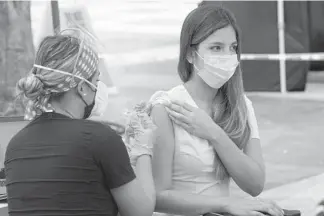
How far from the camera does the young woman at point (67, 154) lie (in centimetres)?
154

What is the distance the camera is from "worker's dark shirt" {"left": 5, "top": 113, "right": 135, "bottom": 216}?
1.54m

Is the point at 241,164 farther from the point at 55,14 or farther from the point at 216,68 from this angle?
the point at 55,14

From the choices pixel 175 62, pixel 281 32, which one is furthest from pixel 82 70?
pixel 281 32

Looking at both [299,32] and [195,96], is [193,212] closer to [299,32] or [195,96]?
[195,96]

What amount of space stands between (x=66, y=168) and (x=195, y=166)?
502 millimetres

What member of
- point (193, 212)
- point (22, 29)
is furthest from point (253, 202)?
point (22, 29)

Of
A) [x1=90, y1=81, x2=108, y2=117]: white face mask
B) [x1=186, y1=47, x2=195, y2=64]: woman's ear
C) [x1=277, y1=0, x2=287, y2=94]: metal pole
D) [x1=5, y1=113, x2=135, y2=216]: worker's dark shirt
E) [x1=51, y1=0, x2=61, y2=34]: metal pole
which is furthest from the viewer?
[x1=277, y1=0, x2=287, y2=94]: metal pole

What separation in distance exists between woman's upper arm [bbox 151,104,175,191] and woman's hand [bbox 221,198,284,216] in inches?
8.9

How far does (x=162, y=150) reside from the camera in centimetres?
186

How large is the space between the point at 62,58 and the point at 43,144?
0.23 m

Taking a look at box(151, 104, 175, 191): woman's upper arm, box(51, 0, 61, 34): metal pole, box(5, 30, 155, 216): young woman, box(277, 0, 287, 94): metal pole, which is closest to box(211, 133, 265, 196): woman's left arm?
box(151, 104, 175, 191): woman's upper arm

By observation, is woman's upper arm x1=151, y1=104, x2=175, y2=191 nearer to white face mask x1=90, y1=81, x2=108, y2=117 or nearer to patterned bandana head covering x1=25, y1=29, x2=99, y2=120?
white face mask x1=90, y1=81, x2=108, y2=117

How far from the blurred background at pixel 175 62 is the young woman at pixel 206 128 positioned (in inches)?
22.0

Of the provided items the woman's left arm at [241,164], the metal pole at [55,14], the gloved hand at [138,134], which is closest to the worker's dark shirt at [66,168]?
the gloved hand at [138,134]
